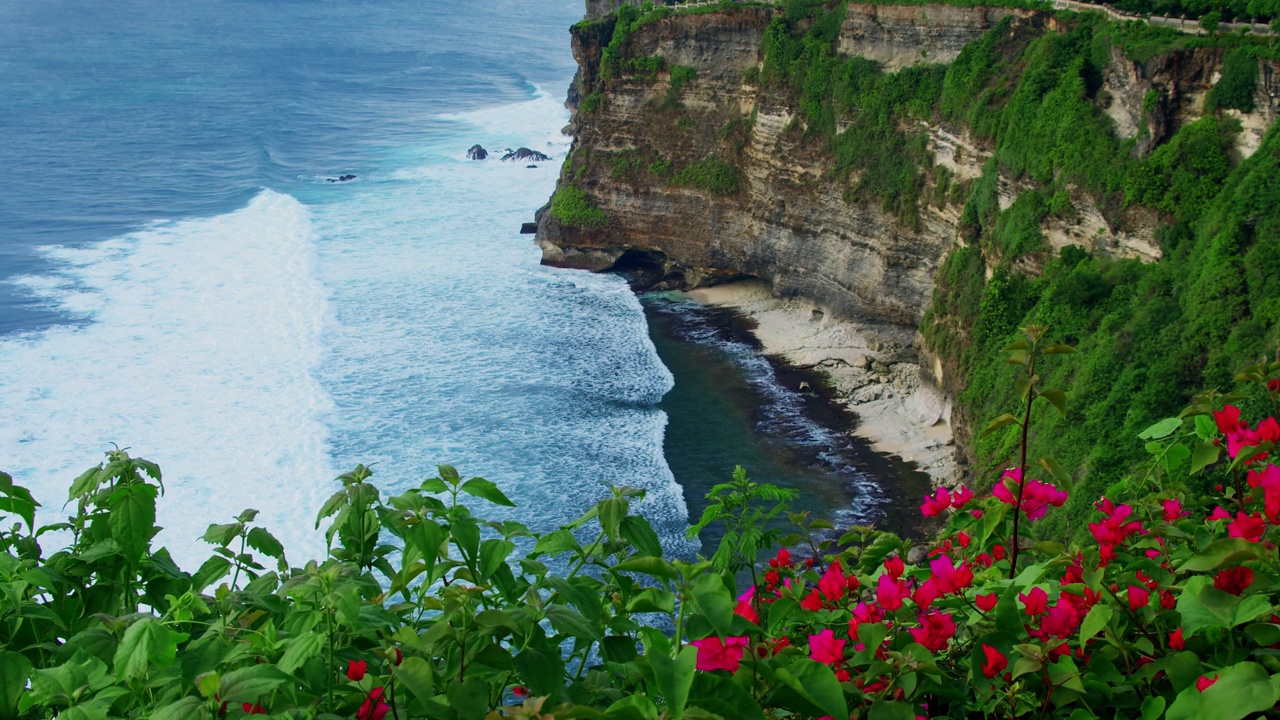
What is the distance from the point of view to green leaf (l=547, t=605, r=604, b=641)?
4594 millimetres

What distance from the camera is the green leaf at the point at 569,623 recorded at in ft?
15.1

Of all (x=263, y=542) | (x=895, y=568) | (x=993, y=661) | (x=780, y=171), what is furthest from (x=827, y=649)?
(x=780, y=171)

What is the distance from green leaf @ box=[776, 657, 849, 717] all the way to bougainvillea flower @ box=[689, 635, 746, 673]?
194mm

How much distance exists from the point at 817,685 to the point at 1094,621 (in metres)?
1.34

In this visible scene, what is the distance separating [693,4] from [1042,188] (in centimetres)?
2243

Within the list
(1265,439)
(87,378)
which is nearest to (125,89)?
(87,378)

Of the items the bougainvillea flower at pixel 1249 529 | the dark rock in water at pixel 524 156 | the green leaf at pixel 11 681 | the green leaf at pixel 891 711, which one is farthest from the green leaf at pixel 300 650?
the dark rock in water at pixel 524 156

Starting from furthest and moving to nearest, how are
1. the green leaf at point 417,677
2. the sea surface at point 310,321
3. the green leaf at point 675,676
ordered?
the sea surface at point 310,321 < the green leaf at point 417,677 < the green leaf at point 675,676

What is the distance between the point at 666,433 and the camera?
3622cm

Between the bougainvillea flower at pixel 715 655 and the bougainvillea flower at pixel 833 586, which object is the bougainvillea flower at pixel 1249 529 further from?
the bougainvillea flower at pixel 715 655

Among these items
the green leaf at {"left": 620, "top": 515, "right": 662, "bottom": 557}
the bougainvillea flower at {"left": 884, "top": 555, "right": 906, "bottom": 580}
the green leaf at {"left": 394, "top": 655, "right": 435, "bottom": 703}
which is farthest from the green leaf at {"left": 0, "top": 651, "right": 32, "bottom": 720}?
the bougainvillea flower at {"left": 884, "top": 555, "right": 906, "bottom": 580}

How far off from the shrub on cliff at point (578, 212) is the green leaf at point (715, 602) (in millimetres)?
47853

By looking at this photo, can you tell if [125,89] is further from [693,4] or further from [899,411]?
[899,411]

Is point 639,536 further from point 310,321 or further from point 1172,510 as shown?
point 310,321
